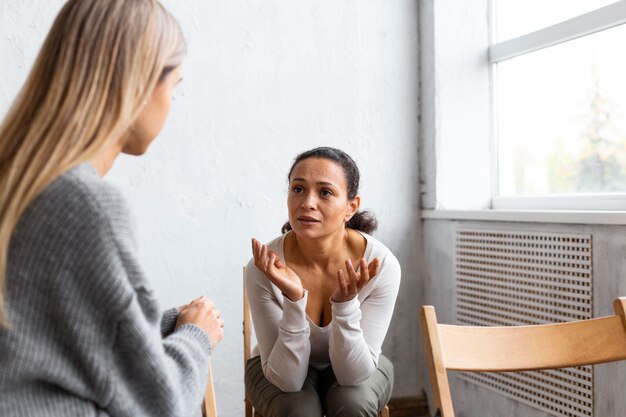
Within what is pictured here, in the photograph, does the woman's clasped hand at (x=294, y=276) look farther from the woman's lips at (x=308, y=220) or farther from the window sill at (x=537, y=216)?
the window sill at (x=537, y=216)

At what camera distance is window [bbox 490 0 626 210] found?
2379mm

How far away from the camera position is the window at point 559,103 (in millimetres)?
2379

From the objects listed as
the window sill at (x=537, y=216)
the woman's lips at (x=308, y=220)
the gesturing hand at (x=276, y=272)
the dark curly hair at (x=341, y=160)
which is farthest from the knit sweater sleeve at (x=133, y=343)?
the window sill at (x=537, y=216)

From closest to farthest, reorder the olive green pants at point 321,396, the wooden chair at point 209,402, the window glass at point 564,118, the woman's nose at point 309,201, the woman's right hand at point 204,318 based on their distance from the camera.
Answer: the woman's right hand at point 204,318, the wooden chair at point 209,402, the olive green pants at point 321,396, the woman's nose at point 309,201, the window glass at point 564,118

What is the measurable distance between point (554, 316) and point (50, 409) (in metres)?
1.90

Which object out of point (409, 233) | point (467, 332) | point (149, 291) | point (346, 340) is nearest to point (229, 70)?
point (409, 233)

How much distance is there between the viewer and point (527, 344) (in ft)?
4.83

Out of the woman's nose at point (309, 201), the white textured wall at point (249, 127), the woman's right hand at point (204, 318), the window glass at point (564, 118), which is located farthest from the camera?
the white textured wall at point (249, 127)

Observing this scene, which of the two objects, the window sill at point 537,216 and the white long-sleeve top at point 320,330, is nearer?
the white long-sleeve top at point 320,330

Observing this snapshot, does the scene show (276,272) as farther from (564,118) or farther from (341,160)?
(564,118)

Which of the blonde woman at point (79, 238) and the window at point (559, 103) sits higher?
the window at point (559, 103)

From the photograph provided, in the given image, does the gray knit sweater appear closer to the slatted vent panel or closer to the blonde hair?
the blonde hair

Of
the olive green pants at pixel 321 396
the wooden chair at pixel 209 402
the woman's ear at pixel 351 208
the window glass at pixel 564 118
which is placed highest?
the window glass at pixel 564 118

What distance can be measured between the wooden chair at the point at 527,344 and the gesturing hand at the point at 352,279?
351mm
